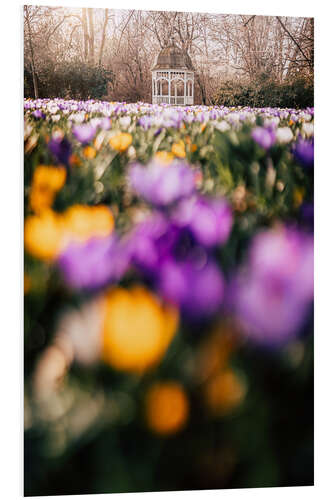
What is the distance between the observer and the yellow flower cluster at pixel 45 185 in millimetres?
1108

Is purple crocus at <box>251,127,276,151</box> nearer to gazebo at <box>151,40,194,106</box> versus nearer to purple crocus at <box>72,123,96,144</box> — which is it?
gazebo at <box>151,40,194,106</box>

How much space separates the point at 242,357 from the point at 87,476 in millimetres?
285

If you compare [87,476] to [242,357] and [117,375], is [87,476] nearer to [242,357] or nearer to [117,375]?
[117,375]

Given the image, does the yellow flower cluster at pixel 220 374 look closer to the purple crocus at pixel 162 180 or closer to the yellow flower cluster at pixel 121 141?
the purple crocus at pixel 162 180

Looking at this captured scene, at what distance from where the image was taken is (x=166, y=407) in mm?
930

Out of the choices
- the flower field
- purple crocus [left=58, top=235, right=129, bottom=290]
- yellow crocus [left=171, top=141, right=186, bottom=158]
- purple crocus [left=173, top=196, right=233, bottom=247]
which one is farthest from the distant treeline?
purple crocus [left=58, top=235, right=129, bottom=290]

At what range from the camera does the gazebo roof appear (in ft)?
4.00

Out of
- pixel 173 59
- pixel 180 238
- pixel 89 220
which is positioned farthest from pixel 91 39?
pixel 180 238

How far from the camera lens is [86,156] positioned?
3.85 feet

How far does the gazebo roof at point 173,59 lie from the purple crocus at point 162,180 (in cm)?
21

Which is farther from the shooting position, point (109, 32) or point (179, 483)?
point (109, 32)

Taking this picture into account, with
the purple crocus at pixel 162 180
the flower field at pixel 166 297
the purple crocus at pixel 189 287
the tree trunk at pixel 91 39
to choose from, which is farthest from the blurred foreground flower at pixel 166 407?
the tree trunk at pixel 91 39

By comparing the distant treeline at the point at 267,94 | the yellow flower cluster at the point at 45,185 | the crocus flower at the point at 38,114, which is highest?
the distant treeline at the point at 267,94
